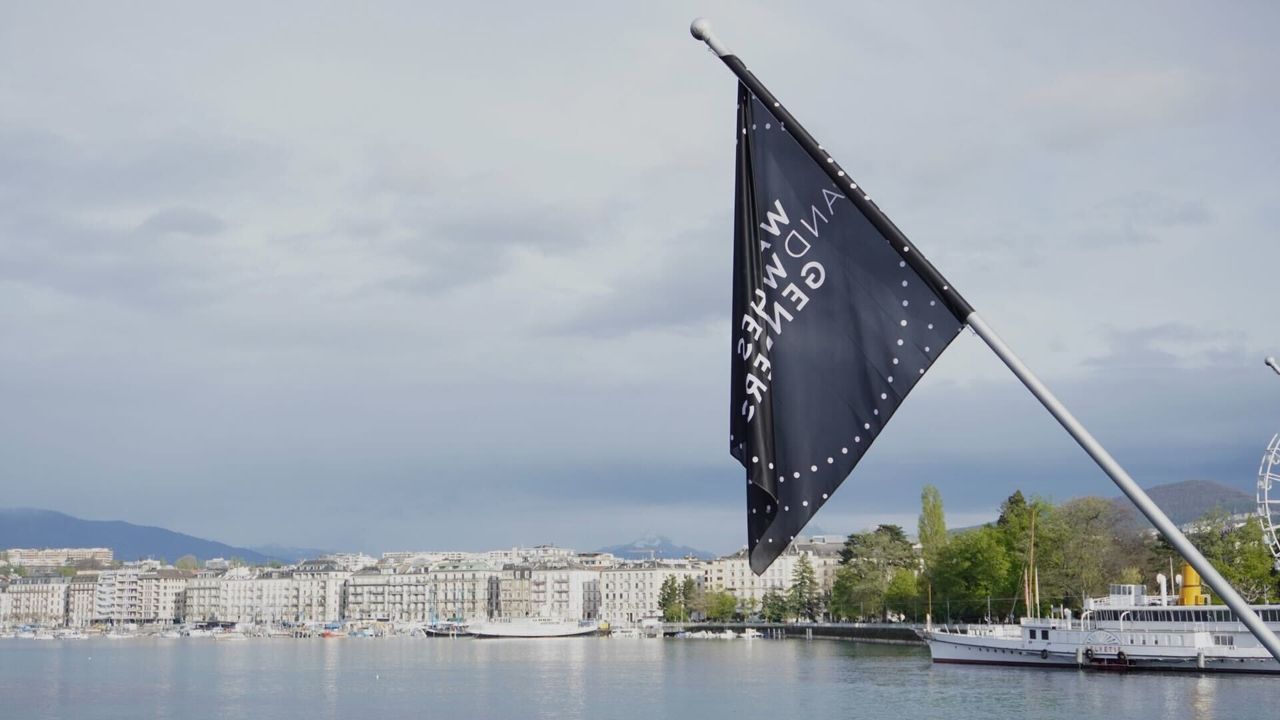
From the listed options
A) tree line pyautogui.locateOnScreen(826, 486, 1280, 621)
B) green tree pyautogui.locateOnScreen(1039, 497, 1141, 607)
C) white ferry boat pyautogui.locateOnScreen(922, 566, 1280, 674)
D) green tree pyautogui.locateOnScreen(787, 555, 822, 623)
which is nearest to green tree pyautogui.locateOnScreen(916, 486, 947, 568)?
tree line pyautogui.locateOnScreen(826, 486, 1280, 621)

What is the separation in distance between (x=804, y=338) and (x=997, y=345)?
1.09 m

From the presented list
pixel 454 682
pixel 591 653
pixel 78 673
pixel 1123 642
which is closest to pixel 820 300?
pixel 1123 642

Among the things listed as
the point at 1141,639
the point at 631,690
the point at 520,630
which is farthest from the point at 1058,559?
the point at 520,630

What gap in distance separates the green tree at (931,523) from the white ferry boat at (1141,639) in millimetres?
38586

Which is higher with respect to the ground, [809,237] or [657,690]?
[809,237]

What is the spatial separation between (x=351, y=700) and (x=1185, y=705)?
39.0 meters

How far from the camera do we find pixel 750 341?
7289 mm

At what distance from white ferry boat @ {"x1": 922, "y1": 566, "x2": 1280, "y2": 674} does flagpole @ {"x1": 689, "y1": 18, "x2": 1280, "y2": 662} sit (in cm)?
6544

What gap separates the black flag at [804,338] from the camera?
7270 mm

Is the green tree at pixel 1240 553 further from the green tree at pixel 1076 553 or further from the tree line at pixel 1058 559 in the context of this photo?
the green tree at pixel 1076 553

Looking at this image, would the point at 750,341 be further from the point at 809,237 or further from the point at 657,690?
the point at 657,690

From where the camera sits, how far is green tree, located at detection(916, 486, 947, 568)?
12375 centimetres

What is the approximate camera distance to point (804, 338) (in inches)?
289

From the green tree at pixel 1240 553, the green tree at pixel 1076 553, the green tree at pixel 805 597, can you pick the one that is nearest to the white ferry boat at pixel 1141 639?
the green tree at pixel 1240 553
